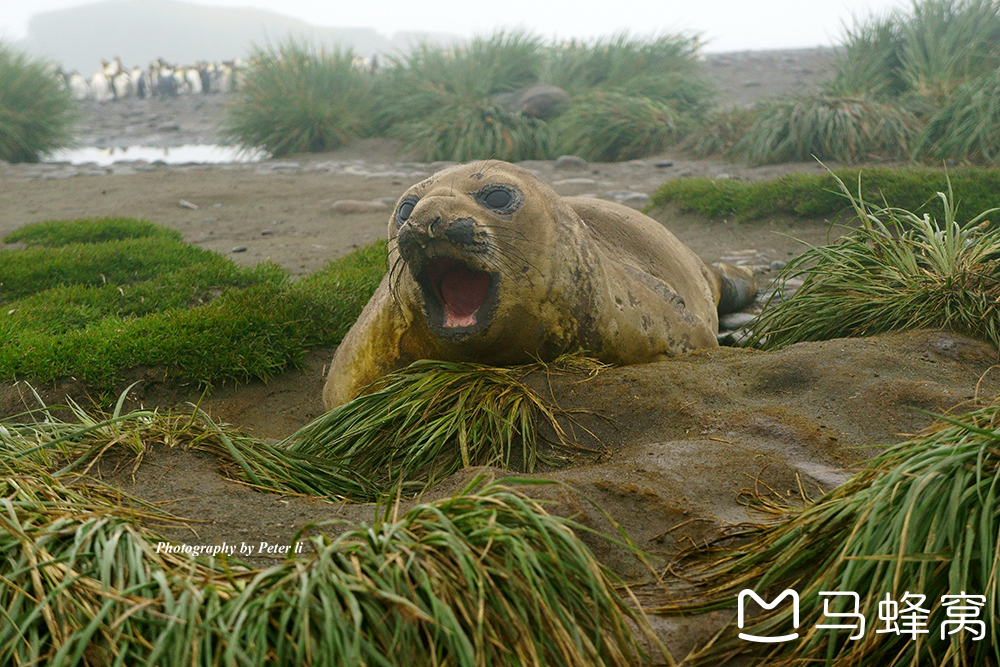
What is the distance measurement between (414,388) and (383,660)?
1.65m

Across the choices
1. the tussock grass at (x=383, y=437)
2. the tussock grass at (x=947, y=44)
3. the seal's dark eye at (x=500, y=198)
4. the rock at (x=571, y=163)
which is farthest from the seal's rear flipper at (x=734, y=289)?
the tussock grass at (x=947, y=44)

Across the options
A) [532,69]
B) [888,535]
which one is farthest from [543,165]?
[888,535]

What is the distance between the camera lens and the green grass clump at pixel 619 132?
36.9 ft

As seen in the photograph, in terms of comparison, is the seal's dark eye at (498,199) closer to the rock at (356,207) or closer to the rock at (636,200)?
the rock at (636,200)

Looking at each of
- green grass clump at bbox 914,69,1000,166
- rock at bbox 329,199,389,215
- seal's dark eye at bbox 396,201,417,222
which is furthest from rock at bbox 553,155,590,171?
seal's dark eye at bbox 396,201,417,222

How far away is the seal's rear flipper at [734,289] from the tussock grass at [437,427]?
223 cm

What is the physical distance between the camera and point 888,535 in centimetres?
179

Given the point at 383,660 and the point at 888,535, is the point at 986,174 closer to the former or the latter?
the point at 888,535

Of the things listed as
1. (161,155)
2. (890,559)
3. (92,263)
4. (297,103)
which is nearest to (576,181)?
(92,263)

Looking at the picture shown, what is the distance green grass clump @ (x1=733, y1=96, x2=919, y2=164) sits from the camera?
30.7 feet

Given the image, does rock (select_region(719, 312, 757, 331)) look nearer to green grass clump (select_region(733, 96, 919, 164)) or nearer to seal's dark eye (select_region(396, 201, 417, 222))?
seal's dark eye (select_region(396, 201, 417, 222))

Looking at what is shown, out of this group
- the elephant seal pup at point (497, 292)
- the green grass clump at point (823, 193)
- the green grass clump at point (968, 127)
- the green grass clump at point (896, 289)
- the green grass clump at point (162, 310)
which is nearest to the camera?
Result: the elephant seal pup at point (497, 292)

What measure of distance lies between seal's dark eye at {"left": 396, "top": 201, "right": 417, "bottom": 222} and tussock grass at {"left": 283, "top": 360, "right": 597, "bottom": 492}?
0.52 m

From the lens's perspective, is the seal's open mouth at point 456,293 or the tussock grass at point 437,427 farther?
the seal's open mouth at point 456,293
